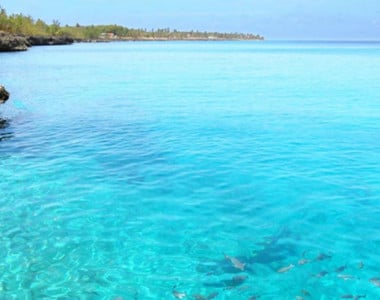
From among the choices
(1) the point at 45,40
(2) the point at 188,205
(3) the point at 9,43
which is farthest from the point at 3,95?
(1) the point at 45,40

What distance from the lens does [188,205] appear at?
38.6 feet

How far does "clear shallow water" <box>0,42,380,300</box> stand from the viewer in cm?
823

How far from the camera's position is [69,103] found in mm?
29375

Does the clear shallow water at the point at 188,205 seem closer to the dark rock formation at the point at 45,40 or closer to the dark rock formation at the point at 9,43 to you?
the dark rock formation at the point at 9,43

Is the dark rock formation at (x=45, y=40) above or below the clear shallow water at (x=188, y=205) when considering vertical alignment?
above

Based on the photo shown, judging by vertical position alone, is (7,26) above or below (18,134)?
above

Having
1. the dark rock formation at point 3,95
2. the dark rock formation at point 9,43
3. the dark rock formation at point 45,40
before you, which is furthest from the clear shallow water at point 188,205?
the dark rock formation at point 45,40

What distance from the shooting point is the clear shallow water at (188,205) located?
8234 millimetres

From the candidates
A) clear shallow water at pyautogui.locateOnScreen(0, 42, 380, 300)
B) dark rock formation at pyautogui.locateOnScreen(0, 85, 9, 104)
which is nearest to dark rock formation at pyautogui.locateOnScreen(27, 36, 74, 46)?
dark rock formation at pyautogui.locateOnScreen(0, 85, 9, 104)

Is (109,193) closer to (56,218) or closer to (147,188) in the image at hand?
(147,188)

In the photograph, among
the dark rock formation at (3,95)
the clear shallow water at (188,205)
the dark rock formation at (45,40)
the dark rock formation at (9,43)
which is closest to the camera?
the clear shallow water at (188,205)

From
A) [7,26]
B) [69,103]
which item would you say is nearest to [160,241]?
[69,103]

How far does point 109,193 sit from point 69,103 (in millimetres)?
18494

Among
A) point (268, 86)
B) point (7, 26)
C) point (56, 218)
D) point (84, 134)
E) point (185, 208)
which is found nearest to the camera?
point (56, 218)
